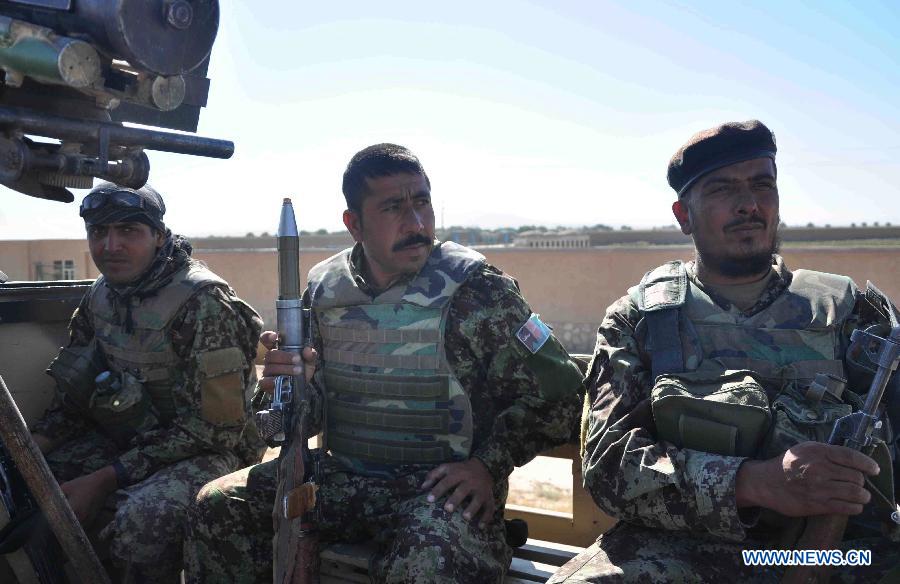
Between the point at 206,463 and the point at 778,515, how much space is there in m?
2.42

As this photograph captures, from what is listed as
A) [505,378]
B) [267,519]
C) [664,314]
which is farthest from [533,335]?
[267,519]

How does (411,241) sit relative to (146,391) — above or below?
above

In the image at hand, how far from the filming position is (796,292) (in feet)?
8.48

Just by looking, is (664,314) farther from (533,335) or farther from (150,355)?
(150,355)

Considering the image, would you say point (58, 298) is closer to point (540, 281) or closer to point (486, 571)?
point (486, 571)

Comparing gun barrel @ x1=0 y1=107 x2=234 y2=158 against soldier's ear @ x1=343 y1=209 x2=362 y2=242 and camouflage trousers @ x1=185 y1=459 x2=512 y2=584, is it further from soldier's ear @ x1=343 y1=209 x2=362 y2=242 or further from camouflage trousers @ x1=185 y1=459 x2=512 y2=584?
camouflage trousers @ x1=185 y1=459 x2=512 y2=584

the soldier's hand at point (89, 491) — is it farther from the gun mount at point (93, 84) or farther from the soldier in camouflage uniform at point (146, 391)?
the gun mount at point (93, 84)

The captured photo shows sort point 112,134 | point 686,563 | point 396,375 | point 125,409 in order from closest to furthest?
point 112,134 < point 686,563 < point 396,375 < point 125,409

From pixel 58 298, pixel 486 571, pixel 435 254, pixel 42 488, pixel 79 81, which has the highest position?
pixel 79 81

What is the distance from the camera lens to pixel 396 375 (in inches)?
115

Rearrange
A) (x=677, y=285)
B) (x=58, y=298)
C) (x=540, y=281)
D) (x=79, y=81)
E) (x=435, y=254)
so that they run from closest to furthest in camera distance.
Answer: (x=79, y=81) < (x=677, y=285) < (x=435, y=254) < (x=58, y=298) < (x=540, y=281)

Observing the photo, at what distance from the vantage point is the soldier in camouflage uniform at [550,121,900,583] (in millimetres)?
2174

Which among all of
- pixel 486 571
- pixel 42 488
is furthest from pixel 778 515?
pixel 42 488

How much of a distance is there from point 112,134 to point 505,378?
5.37ft
